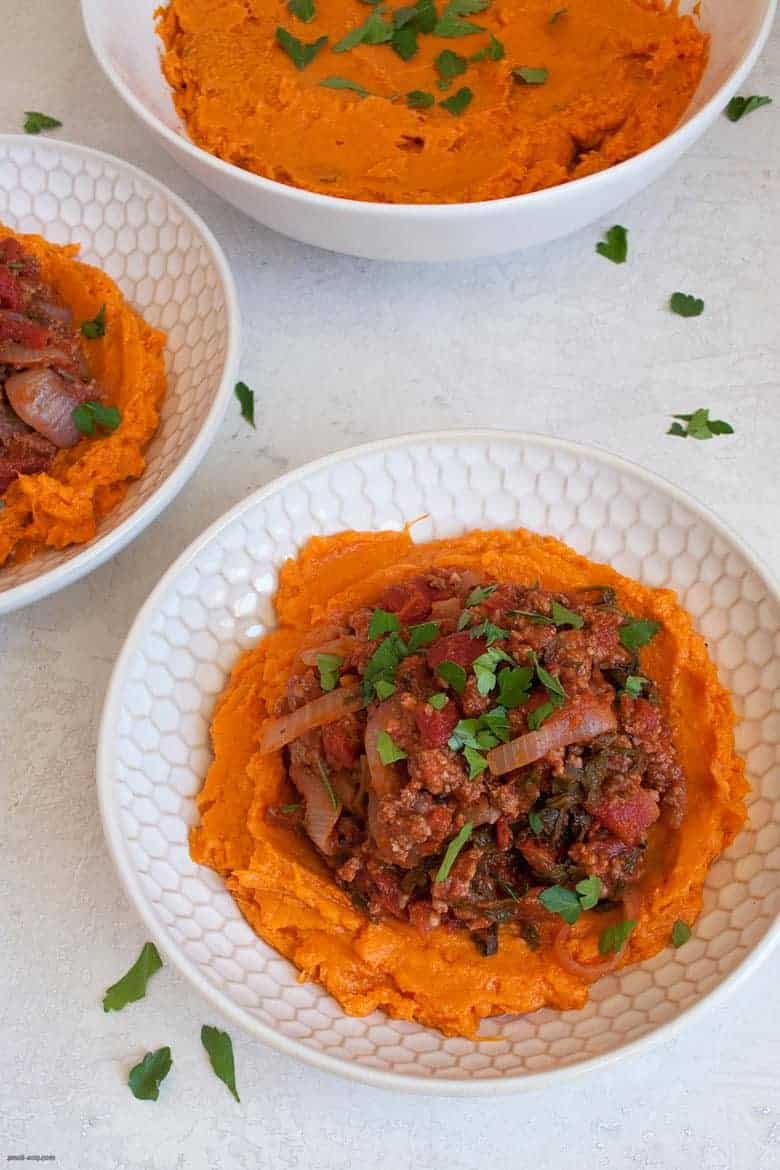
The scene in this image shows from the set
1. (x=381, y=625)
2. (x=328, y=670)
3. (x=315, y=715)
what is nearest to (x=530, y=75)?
(x=381, y=625)

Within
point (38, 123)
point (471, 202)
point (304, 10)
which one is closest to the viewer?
point (471, 202)

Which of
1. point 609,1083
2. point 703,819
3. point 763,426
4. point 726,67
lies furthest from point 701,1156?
point 726,67

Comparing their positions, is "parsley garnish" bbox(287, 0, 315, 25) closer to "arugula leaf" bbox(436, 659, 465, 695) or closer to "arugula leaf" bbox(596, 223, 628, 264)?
"arugula leaf" bbox(596, 223, 628, 264)

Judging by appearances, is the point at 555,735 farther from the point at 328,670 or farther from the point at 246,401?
the point at 246,401

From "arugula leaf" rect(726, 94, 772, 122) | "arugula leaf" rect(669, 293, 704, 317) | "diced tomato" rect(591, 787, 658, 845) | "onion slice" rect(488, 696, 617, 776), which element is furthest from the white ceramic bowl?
"arugula leaf" rect(726, 94, 772, 122)

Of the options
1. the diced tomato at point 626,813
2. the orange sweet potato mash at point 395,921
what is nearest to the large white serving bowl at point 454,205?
the orange sweet potato mash at point 395,921

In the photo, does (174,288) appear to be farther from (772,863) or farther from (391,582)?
(772,863)

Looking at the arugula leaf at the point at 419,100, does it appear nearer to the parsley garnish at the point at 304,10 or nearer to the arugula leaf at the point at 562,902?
the parsley garnish at the point at 304,10
